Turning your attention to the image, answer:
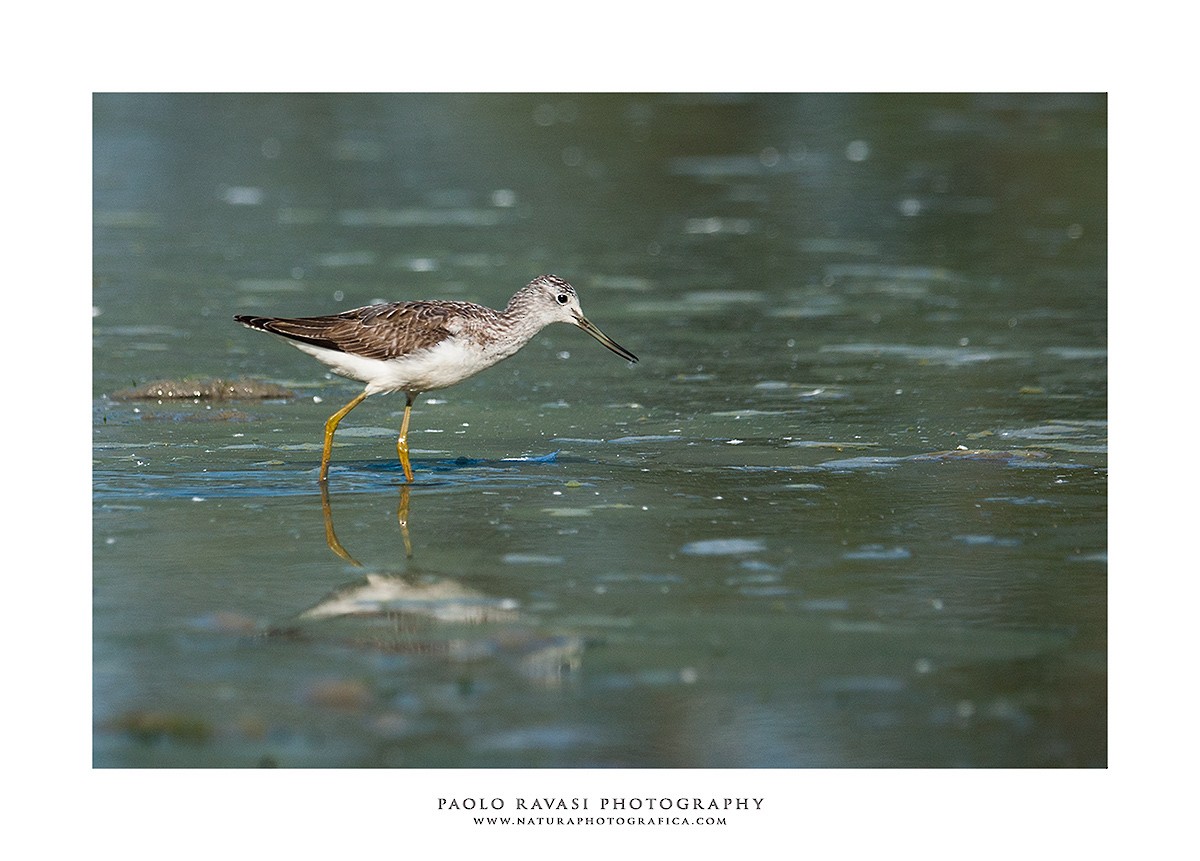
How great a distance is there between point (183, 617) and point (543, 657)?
1943 millimetres

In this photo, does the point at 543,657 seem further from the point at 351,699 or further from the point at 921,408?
the point at 921,408

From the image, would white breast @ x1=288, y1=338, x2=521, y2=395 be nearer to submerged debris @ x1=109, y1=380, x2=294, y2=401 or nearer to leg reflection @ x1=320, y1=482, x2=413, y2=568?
leg reflection @ x1=320, y1=482, x2=413, y2=568

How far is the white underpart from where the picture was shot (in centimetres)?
1082

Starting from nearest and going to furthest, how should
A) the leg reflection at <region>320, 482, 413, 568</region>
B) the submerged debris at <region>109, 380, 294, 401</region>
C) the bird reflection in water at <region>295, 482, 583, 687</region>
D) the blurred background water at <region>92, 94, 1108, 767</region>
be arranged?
the blurred background water at <region>92, 94, 1108, 767</region> → the bird reflection in water at <region>295, 482, 583, 687</region> → the leg reflection at <region>320, 482, 413, 568</region> → the submerged debris at <region>109, 380, 294, 401</region>

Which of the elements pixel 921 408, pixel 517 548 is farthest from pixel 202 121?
pixel 517 548

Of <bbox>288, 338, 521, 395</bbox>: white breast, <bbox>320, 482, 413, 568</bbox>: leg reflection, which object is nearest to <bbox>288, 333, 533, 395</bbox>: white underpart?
<bbox>288, 338, 521, 395</bbox>: white breast

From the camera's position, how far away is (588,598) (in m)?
8.33

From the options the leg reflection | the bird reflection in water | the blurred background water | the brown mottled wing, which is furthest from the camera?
the brown mottled wing

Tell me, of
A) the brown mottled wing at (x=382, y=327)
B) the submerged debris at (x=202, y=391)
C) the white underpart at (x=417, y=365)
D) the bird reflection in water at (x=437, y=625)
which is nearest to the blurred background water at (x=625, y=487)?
the bird reflection in water at (x=437, y=625)

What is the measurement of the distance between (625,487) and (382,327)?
201 cm

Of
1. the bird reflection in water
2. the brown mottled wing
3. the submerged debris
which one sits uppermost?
the brown mottled wing

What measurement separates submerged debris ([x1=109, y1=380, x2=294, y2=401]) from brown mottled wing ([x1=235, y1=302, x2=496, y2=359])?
2.16 metres

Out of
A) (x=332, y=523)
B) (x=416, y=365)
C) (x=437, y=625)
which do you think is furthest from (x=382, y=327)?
(x=437, y=625)

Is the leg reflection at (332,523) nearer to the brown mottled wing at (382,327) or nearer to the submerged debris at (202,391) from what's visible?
the brown mottled wing at (382,327)
